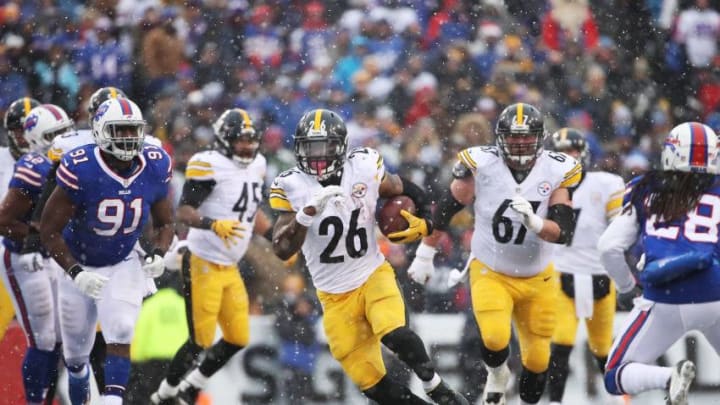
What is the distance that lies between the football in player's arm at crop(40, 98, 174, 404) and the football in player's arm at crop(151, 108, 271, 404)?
1.26 m

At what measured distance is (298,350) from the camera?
8742 millimetres

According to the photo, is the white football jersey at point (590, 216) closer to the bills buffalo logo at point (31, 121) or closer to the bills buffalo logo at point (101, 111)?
the bills buffalo logo at point (101, 111)

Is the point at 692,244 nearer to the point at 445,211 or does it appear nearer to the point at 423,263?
the point at 445,211

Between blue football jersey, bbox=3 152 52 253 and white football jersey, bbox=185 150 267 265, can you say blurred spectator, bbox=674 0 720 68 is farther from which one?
blue football jersey, bbox=3 152 52 253

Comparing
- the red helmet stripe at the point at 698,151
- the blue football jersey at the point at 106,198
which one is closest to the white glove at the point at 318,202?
the blue football jersey at the point at 106,198

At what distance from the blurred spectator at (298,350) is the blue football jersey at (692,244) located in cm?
364

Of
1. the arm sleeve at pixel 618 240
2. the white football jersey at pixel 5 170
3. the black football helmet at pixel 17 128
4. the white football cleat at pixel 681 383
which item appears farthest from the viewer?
the white football jersey at pixel 5 170

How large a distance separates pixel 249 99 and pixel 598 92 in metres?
3.23

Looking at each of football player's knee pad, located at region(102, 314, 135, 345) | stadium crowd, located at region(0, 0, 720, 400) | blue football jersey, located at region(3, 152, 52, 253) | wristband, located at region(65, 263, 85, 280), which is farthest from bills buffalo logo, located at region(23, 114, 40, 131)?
stadium crowd, located at region(0, 0, 720, 400)

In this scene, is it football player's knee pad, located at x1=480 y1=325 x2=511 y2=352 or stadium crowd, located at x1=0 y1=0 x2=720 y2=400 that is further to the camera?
stadium crowd, located at x1=0 y1=0 x2=720 y2=400

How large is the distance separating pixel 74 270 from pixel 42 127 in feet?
5.10

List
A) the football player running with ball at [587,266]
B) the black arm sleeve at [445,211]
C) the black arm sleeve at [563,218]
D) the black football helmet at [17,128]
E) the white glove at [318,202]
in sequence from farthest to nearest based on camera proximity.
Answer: the football player running with ball at [587,266] → the black football helmet at [17,128] → the black arm sleeve at [445,211] → the black arm sleeve at [563,218] → the white glove at [318,202]

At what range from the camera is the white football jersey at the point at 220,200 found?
7.99m

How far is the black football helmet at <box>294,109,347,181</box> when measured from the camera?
6.04 metres
